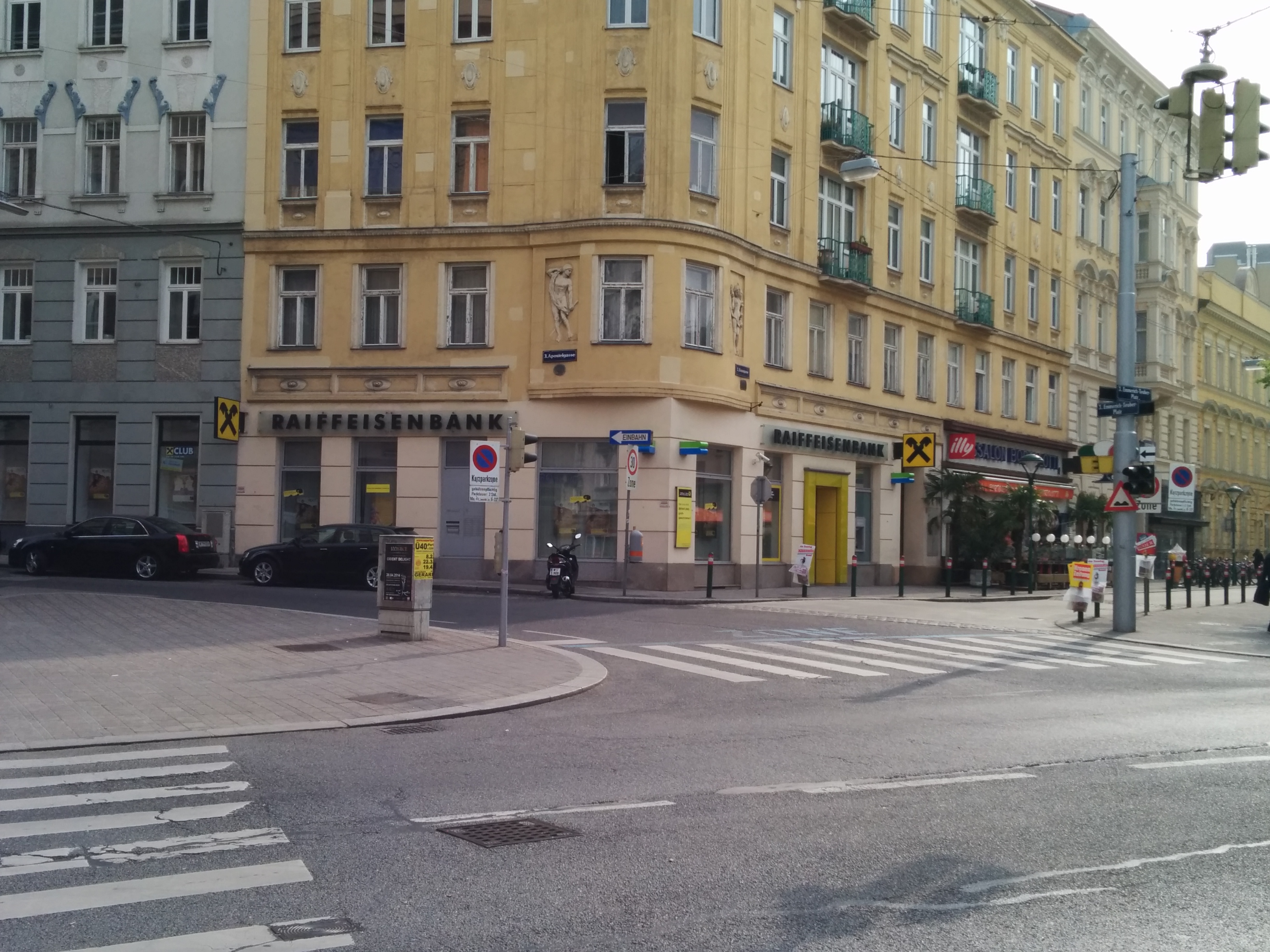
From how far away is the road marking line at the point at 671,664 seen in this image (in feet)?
48.5

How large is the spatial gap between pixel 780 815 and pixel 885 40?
3350 cm

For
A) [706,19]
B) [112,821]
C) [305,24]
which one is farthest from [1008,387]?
[112,821]

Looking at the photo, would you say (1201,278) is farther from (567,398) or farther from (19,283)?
(19,283)

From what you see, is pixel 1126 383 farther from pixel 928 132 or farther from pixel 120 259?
pixel 120 259

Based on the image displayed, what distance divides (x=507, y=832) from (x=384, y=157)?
26728 mm

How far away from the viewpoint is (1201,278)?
62125 millimetres

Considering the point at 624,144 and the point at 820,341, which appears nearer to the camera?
the point at 624,144

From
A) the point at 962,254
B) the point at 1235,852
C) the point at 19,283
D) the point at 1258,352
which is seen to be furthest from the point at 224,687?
the point at 1258,352

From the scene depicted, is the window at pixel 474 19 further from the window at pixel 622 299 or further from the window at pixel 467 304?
the window at pixel 622 299

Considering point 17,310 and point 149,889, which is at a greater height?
point 17,310

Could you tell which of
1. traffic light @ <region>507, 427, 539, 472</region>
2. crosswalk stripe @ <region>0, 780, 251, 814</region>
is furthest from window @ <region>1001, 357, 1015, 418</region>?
crosswalk stripe @ <region>0, 780, 251, 814</region>

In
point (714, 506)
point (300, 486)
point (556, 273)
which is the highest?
point (556, 273)

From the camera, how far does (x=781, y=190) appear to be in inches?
1308

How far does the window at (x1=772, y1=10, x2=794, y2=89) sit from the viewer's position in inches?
1289
